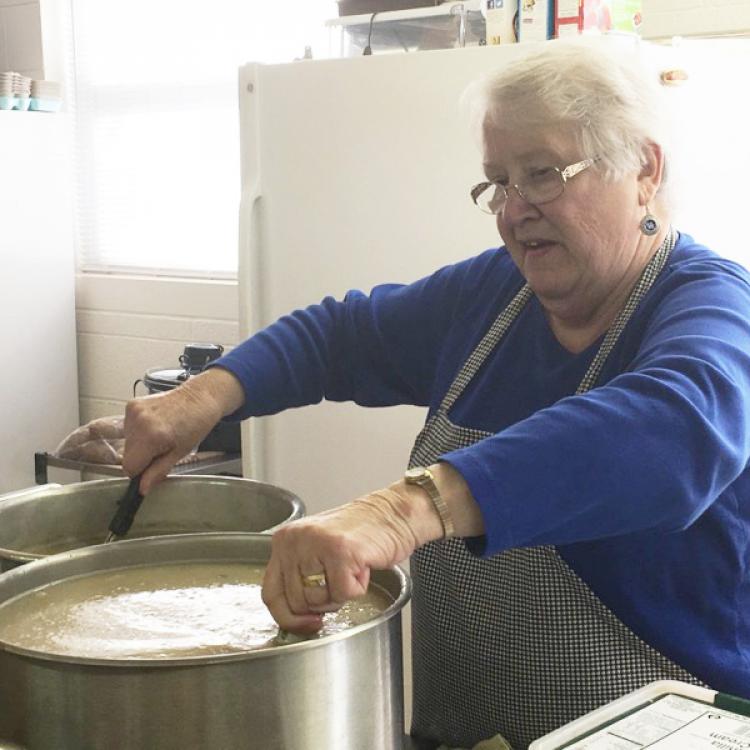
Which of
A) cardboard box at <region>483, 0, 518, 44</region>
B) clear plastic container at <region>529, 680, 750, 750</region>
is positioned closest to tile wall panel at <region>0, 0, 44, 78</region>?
cardboard box at <region>483, 0, 518, 44</region>

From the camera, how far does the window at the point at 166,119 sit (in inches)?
135

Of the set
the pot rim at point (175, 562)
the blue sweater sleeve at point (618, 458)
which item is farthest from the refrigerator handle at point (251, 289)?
the blue sweater sleeve at point (618, 458)

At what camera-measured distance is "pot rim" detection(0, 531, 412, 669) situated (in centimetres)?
74

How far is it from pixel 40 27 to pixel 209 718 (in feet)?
11.1

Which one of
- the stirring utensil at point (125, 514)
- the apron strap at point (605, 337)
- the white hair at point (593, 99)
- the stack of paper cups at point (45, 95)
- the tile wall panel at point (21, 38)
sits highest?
the tile wall panel at point (21, 38)

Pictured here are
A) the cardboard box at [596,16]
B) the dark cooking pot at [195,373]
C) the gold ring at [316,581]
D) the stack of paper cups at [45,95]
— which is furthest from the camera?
the stack of paper cups at [45,95]

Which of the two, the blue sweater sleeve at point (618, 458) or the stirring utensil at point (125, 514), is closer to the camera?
the blue sweater sleeve at point (618, 458)

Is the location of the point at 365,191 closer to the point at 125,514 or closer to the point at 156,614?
the point at 125,514

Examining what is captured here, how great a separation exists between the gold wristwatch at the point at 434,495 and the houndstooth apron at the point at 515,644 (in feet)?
0.98

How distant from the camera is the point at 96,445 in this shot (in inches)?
102

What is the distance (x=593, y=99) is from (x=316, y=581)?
24.7 inches

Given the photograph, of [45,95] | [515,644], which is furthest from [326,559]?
[45,95]

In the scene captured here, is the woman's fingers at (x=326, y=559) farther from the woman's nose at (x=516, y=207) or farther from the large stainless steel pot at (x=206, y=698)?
the woman's nose at (x=516, y=207)

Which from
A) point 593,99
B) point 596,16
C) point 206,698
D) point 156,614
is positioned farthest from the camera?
point 596,16
